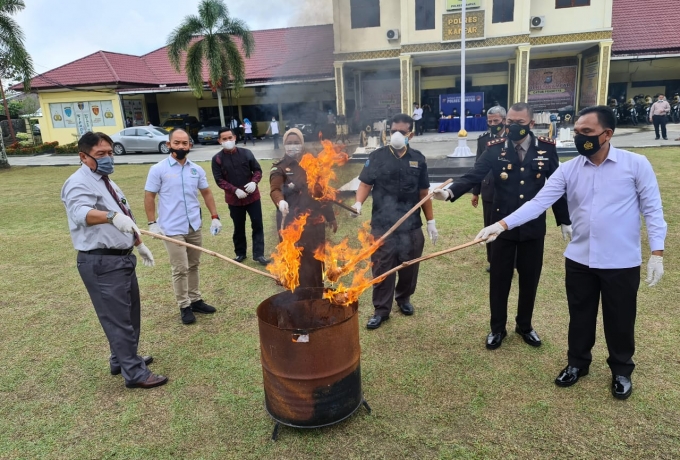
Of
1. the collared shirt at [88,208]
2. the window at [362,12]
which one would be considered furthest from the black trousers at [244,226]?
the window at [362,12]

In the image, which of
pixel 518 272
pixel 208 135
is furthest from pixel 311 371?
pixel 208 135

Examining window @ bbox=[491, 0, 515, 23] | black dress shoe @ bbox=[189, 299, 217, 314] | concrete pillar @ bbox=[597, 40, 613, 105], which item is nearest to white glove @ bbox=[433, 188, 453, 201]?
black dress shoe @ bbox=[189, 299, 217, 314]

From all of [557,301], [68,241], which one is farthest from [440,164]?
[68,241]

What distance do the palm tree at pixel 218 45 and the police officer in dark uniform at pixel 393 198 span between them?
261cm

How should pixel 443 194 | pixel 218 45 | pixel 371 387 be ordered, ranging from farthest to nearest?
pixel 218 45
pixel 443 194
pixel 371 387

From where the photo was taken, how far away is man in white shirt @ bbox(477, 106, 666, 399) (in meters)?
3.01

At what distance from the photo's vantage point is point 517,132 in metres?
3.73

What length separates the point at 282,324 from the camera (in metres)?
3.36

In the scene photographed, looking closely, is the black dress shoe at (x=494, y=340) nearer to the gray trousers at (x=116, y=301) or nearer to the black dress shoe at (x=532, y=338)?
the black dress shoe at (x=532, y=338)

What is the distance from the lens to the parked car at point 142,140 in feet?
71.4

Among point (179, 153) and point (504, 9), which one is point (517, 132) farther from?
point (504, 9)

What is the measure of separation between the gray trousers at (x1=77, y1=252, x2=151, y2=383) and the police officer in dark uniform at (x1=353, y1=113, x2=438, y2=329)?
81.3 inches

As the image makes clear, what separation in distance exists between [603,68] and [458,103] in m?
6.84

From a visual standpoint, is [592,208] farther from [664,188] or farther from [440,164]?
[440,164]
